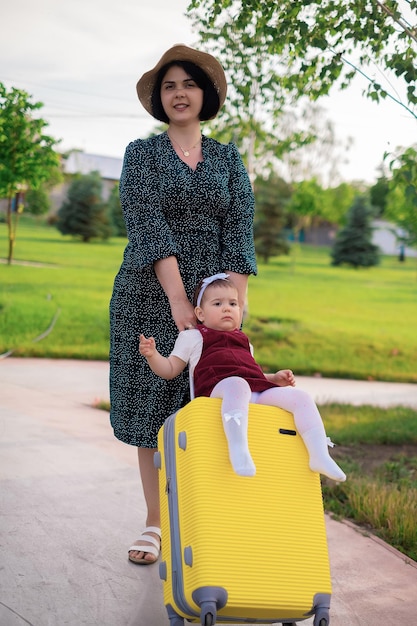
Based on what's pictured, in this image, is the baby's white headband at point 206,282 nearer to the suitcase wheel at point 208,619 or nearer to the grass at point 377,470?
the suitcase wheel at point 208,619

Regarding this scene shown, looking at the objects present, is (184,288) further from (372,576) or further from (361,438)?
(361,438)

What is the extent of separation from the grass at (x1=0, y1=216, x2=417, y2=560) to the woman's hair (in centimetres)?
203

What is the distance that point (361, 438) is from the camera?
5.77m

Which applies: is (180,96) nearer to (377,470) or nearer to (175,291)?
(175,291)

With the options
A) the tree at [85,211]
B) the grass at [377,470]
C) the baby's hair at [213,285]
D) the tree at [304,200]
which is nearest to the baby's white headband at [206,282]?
the baby's hair at [213,285]

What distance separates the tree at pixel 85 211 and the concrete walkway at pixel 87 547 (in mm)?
15157

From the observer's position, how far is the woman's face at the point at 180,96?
294 cm

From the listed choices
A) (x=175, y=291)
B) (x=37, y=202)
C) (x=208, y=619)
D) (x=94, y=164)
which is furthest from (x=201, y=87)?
(x=94, y=164)

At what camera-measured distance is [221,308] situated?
8.55 feet

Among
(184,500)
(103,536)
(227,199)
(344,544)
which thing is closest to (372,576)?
(344,544)

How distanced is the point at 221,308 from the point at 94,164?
18097mm

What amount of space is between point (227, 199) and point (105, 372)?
5513 mm

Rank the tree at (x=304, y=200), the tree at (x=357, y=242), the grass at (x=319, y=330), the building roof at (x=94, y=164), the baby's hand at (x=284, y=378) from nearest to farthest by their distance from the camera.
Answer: the baby's hand at (x=284, y=378) → the grass at (x=319, y=330) → the building roof at (x=94, y=164) → the tree at (x=304, y=200) → the tree at (x=357, y=242)

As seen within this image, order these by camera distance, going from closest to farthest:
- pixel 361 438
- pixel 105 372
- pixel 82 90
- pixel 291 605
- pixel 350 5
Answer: pixel 291 605
pixel 350 5
pixel 361 438
pixel 105 372
pixel 82 90
